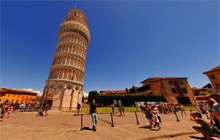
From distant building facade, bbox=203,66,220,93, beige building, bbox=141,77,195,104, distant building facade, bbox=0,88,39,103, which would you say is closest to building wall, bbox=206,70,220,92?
distant building facade, bbox=203,66,220,93

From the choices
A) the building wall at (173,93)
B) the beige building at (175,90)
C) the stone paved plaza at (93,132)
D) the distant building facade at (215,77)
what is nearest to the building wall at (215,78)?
the distant building facade at (215,77)

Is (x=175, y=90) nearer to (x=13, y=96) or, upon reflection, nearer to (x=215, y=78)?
(x=215, y=78)

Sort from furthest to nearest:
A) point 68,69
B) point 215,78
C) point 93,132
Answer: point 215,78 → point 68,69 → point 93,132

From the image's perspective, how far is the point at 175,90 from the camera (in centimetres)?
3172

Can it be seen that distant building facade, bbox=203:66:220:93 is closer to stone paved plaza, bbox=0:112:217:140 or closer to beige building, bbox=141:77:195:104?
beige building, bbox=141:77:195:104

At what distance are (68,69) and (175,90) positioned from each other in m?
39.3

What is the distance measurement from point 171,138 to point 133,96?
27148 millimetres

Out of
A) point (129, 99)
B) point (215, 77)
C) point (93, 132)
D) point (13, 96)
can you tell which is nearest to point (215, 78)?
point (215, 77)

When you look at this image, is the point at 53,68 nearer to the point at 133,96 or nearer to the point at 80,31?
the point at 80,31

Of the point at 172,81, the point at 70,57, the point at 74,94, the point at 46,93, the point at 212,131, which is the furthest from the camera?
the point at 172,81

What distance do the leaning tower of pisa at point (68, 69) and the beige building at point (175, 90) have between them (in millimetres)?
29840

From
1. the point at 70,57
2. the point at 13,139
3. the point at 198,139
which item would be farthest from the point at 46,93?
the point at 198,139

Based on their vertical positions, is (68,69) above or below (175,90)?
above

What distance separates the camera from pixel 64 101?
76.9 ft
